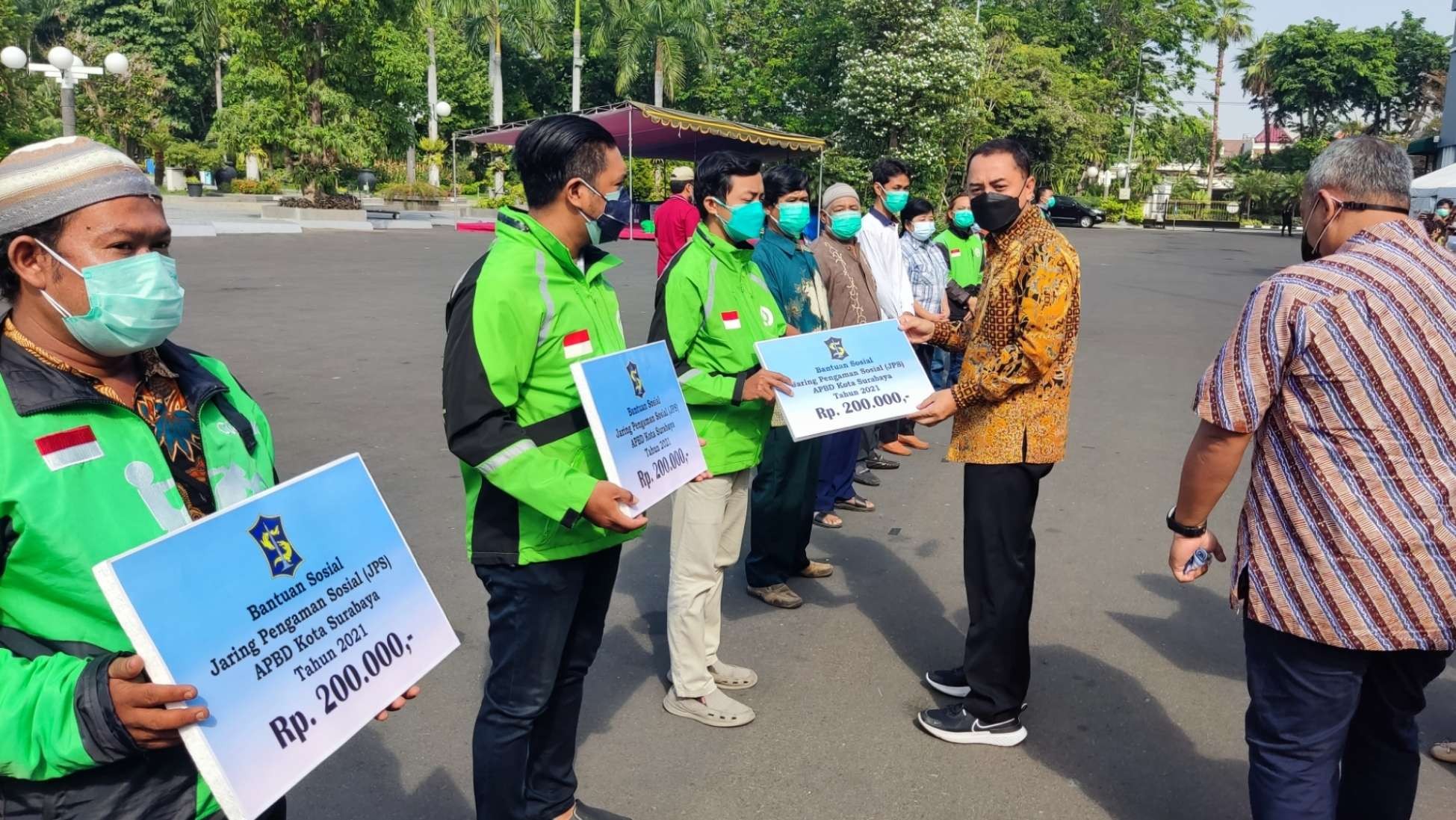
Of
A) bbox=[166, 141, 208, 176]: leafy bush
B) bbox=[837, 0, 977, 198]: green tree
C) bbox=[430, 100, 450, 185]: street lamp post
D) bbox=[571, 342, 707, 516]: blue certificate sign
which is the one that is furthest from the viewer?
bbox=[166, 141, 208, 176]: leafy bush

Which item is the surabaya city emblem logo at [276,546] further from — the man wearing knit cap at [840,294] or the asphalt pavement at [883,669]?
the man wearing knit cap at [840,294]

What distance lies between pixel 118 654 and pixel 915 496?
5174 millimetres

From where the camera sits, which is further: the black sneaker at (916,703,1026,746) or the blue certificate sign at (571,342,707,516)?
the black sneaker at (916,703,1026,746)

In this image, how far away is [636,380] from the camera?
2.61 meters

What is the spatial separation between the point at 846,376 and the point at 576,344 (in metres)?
1.59

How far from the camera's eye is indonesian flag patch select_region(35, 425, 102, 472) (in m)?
1.47

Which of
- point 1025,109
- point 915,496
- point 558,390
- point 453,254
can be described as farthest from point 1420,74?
point 558,390

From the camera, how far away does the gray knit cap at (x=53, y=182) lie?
154 cm

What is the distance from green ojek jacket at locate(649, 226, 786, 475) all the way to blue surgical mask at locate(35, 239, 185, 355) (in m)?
1.96

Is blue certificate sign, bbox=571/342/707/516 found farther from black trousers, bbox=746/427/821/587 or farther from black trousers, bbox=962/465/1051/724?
black trousers, bbox=746/427/821/587

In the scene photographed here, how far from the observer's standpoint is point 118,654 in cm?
154

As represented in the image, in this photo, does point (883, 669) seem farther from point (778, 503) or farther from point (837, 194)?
point (837, 194)

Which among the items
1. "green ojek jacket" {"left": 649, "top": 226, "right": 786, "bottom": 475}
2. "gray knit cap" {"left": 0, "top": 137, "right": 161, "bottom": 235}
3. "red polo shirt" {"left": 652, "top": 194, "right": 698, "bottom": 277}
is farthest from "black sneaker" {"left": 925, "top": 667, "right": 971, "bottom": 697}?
"red polo shirt" {"left": 652, "top": 194, "right": 698, "bottom": 277}

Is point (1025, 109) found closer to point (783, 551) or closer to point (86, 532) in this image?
point (783, 551)
